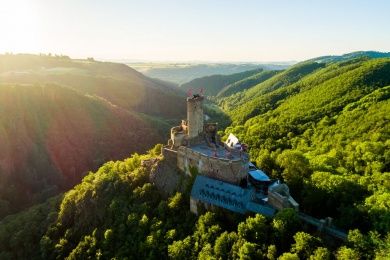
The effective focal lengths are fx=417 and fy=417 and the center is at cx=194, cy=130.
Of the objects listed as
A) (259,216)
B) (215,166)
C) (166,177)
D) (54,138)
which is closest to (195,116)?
(215,166)

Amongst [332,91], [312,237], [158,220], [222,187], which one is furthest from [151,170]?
[332,91]

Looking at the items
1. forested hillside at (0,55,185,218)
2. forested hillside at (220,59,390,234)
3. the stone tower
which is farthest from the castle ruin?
forested hillside at (0,55,185,218)

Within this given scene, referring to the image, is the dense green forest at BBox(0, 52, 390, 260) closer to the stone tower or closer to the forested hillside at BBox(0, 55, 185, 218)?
the stone tower

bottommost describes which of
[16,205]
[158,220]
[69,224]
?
[16,205]

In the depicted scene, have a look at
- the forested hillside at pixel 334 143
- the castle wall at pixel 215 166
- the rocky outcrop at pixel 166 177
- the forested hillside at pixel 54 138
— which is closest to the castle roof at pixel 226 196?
the castle wall at pixel 215 166

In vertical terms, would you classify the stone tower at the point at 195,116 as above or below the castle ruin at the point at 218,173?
above

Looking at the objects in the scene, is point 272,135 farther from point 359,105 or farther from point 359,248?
point 359,248

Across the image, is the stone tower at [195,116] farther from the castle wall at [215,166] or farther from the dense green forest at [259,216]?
the dense green forest at [259,216]
